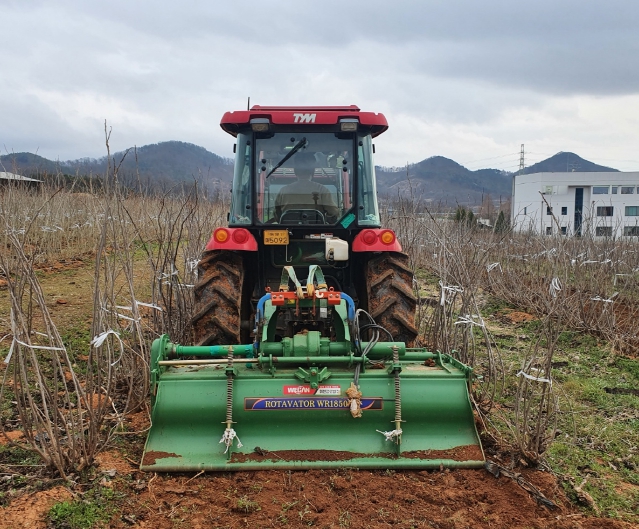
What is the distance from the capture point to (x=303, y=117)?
4.47 metres

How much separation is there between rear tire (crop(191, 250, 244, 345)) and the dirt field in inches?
41.6

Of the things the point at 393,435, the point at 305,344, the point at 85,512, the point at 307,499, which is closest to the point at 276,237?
the point at 305,344

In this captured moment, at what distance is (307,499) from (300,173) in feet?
8.69

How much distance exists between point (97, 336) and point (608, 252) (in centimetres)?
815

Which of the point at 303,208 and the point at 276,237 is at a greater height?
the point at 303,208

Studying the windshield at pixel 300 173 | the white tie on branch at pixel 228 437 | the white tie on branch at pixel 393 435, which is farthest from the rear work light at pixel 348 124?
the white tie on branch at pixel 228 437

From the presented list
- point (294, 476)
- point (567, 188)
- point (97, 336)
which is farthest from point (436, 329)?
point (567, 188)

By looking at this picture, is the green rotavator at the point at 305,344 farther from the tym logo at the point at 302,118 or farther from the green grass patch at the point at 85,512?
the green grass patch at the point at 85,512

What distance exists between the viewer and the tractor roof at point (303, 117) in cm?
445

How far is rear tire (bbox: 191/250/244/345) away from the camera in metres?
4.01

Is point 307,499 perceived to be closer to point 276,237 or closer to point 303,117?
point 276,237

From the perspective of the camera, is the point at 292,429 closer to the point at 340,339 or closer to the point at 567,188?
the point at 340,339

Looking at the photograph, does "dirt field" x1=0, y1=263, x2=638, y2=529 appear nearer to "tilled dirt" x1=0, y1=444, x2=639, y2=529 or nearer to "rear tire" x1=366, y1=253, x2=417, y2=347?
"tilled dirt" x1=0, y1=444, x2=639, y2=529

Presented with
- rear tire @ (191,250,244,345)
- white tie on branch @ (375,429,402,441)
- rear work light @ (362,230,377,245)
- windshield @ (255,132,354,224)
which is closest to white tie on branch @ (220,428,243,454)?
white tie on branch @ (375,429,402,441)
